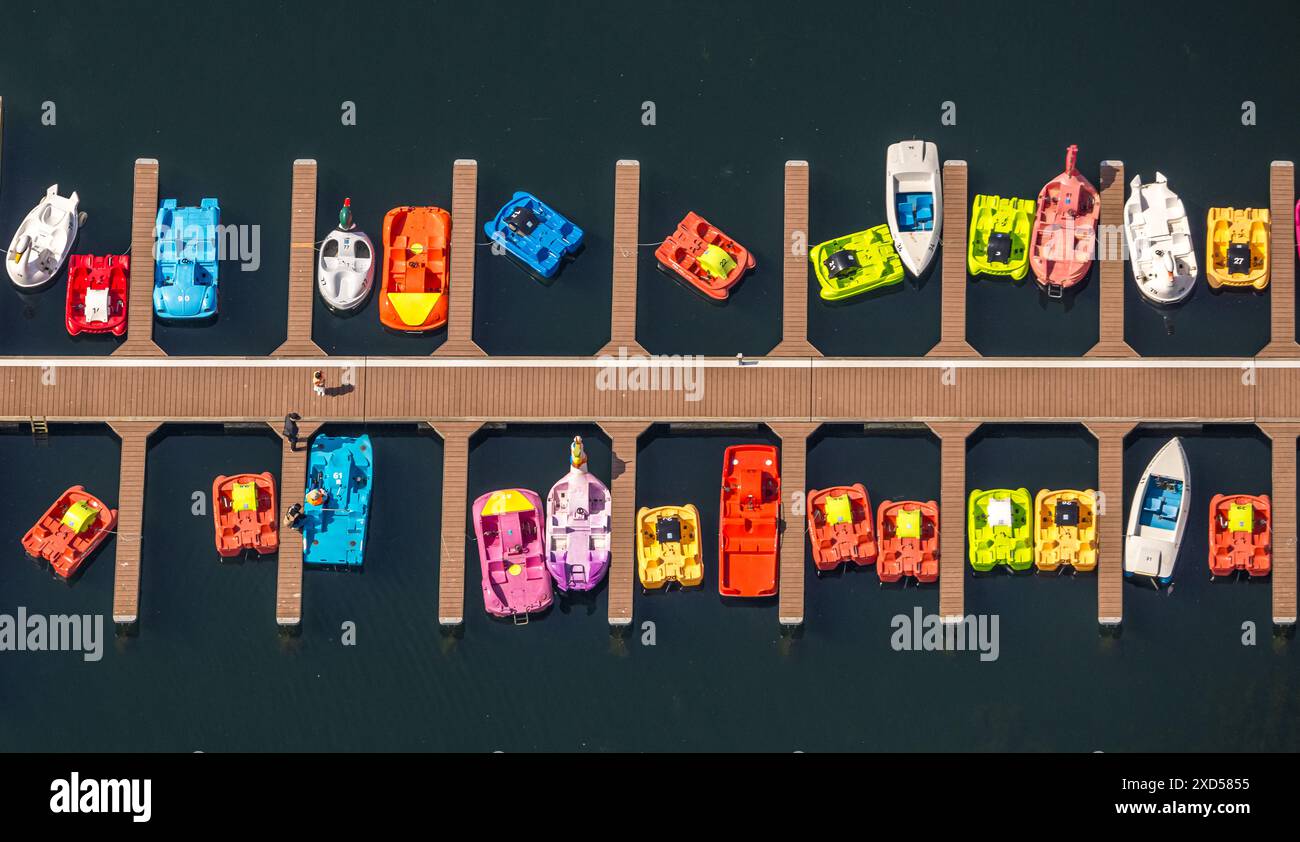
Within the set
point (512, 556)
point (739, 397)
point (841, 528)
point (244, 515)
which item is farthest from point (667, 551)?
point (244, 515)

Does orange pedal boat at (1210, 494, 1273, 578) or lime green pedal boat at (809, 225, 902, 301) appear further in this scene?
lime green pedal boat at (809, 225, 902, 301)

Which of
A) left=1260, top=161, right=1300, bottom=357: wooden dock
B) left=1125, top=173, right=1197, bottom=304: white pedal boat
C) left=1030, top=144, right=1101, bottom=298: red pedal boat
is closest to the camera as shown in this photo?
left=1125, top=173, right=1197, bottom=304: white pedal boat

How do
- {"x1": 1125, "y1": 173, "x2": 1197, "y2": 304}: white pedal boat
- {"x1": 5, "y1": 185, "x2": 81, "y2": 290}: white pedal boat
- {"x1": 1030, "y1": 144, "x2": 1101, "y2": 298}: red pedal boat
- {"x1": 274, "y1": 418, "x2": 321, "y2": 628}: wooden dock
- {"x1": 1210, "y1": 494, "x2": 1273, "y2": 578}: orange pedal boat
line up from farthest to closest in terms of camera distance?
{"x1": 5, "y1": 185, "x2": 81, "y2": 290}: white pedal boat, {"x1": 1030, "y1": 144, "x2": 1101, "y2": 298}: red pedal boat, {"x1": 1125, "y1": 173, "x2": 1197, "y2": 304}: white pedal boat, {"x1": 274, "y1": 418, "x2": 321, "y2": 628}: wooden dock, {"x1": 1210, "y1": 494, "x2": 1273, "y2": 578}: orange pedal boat

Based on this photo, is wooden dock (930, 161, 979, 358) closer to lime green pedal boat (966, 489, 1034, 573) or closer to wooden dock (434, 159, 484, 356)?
lime green pedal boat (966, 489, 1034, 573)

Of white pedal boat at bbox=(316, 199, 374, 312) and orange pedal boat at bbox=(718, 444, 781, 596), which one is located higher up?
white pedal boat at bbox=(316, 199, 374, 312)

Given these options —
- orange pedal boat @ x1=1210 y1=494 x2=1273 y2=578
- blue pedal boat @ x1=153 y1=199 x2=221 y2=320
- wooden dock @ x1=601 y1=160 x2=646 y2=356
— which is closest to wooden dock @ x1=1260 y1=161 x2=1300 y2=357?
orange pedal boat @ x1=1210 y1=494 x2=1273 y2=578

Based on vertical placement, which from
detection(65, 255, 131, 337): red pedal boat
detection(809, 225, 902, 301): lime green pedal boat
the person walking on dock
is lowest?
the person walking on dock

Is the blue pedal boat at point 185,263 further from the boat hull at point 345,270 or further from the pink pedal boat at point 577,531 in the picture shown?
the pink pedal boat at point 577,531
